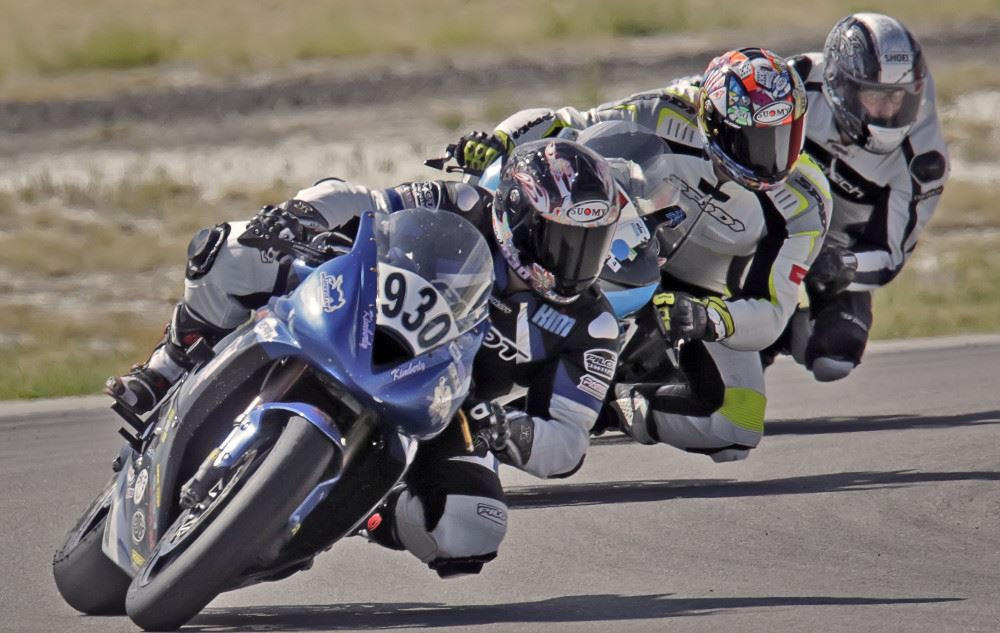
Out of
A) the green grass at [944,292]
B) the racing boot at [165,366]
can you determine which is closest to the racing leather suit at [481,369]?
the racing boot at [165,366]

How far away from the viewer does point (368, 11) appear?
44.9m

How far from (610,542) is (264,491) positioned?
8.23ft

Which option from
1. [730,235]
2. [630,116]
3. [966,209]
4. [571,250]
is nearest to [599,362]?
[571,250]

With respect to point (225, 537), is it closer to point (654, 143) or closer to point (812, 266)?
point (654, 143)

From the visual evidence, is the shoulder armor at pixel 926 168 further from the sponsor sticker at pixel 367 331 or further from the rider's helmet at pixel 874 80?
the sponsor sticker at pixel 367 331

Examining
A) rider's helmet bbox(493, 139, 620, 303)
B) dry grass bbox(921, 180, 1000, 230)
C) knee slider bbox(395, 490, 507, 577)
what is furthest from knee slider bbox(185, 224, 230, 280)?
dry grass bbox(921, 180, 1000, 230)

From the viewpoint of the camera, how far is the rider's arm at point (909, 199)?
1126cm

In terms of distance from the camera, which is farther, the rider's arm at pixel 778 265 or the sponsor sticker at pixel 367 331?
the rider's arm at pixel 778 265

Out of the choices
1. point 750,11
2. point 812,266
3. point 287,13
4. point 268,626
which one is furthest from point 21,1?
point 268,626

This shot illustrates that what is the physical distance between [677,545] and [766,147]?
2.57 metres

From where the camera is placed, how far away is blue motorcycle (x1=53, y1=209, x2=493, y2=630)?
5.07m

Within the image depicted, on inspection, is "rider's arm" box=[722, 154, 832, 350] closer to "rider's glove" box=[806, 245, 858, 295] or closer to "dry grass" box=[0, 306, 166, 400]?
"rider's glove" box=[806, 245, 858, 295]

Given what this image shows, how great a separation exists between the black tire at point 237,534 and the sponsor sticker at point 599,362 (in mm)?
1961

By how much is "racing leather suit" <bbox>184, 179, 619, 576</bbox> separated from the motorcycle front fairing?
799 millimetres
